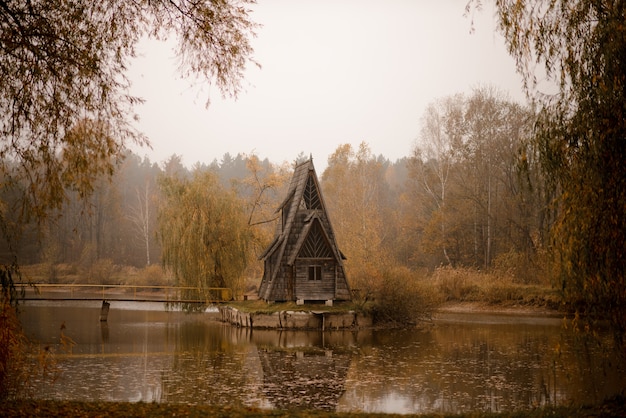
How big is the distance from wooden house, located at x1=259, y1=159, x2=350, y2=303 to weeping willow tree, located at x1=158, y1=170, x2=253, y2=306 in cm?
272

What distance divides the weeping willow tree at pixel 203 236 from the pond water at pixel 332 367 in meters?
3.68

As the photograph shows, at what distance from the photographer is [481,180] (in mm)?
42156

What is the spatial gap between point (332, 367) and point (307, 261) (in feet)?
43.0

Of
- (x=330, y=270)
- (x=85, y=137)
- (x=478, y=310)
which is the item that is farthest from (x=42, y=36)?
(x=478, y=310)

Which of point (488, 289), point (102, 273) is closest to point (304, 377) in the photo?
point (488, 289)

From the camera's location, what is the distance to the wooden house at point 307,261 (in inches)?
1156

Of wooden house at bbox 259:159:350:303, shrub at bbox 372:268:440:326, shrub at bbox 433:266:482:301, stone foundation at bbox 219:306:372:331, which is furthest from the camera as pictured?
shrub at bbox 433:266:482:301

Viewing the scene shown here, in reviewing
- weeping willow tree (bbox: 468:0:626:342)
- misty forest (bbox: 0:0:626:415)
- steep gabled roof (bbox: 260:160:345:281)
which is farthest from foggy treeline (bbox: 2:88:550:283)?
weeping willow tree (bbox: 468:0:626:342)

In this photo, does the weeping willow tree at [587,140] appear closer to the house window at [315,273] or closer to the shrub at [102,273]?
the house window at [315,273]

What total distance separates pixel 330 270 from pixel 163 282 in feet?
78.0

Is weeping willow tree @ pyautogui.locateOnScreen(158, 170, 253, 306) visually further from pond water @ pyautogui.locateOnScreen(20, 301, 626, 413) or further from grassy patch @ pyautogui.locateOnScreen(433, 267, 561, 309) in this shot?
grassy patch @ pyautogui.locateOnScreen(433, 267, 561, 309)

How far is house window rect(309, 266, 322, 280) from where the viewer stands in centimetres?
2959

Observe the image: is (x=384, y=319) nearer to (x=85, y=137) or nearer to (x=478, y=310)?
(x=478, y=310)

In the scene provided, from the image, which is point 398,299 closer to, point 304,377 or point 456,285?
point 456,285
